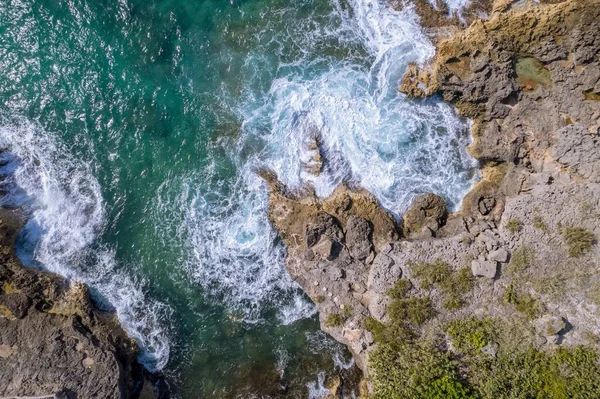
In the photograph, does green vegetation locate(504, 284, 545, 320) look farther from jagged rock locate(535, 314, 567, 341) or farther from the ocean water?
the ocean water

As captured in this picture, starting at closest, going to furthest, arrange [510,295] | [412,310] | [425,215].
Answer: [510,295] → [412,310] → [425,215]

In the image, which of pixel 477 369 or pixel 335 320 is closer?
pixel 477 369

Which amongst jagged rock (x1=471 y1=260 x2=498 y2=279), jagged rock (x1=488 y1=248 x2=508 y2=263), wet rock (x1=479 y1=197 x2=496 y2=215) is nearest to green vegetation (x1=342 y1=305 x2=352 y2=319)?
jagged rock (x1=471 y1=260 x2=498 y2=279)

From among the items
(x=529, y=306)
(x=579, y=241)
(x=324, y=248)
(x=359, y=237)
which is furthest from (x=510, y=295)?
(x=324, y=248)

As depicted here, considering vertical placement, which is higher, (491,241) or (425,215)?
(425,215)

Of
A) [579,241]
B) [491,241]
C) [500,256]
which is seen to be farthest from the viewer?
[491,241]

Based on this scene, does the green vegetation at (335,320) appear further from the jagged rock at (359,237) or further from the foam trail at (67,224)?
the foam trail at (67,224)

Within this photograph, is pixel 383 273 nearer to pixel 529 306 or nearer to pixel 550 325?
pixel 529 306

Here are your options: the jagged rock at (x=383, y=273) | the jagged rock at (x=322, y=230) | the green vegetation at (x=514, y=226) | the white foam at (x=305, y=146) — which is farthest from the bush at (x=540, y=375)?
the jagged rock at (x=322, y=230)
